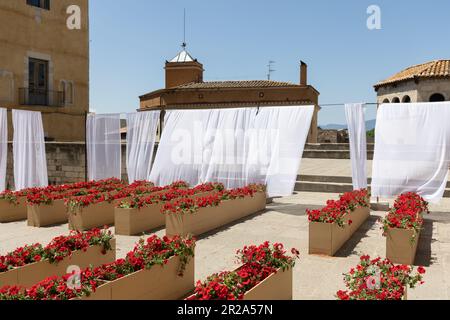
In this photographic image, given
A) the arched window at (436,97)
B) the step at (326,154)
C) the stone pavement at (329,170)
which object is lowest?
the stone pavement at (329,170)

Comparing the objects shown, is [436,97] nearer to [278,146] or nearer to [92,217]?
[278,146]

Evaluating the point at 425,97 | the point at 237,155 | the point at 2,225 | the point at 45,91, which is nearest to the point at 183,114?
the point at 237,155

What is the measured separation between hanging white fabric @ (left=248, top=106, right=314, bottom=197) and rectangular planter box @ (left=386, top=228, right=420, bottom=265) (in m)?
4.14

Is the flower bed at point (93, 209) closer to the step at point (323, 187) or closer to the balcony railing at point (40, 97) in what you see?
the step at point (323, 187)

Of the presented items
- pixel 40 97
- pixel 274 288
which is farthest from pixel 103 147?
pixel 274 288

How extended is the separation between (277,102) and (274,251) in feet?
102

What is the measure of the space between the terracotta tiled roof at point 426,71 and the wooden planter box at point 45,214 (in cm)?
2729

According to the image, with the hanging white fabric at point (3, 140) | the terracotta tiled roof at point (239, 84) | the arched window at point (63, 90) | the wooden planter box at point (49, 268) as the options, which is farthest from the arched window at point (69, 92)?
the wooden planter box at point (49, 268)

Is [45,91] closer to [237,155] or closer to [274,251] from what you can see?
[237,155]

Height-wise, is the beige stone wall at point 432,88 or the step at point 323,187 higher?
the beige stone wall at point 432,88

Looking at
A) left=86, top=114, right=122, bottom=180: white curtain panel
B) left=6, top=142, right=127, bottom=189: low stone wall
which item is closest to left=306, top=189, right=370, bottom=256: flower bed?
left=86, top=114, right=122, bottom=180: white curtain panel

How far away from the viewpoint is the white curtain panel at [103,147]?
571 inches

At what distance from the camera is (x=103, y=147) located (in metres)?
14.7

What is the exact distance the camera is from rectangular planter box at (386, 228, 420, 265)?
6.92 m
